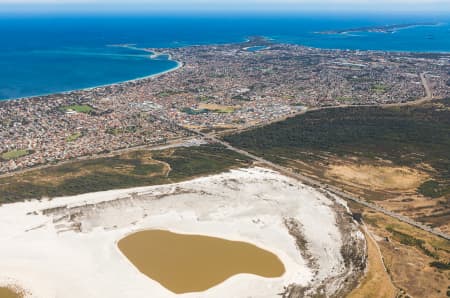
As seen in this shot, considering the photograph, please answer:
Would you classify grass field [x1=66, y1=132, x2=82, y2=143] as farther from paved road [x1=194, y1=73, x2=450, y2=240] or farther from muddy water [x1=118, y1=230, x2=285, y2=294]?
muddy water [x1=118, y1=230, x2=285, y2=294]

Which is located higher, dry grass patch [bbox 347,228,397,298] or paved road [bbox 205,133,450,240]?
paved road [bbox 205,133,450,240]

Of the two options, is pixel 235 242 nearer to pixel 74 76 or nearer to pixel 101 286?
pixel 101 286

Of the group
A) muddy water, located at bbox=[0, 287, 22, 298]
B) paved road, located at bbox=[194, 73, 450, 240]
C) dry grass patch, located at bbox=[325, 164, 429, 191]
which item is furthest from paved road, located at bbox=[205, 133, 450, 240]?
muddy water, located at bbox=[0, 287, 22, 298]

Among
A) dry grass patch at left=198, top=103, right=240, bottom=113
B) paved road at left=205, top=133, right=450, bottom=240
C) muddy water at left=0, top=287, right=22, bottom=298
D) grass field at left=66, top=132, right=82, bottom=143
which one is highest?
dry grass patch at left=198, top=103, right=240, bottom=113

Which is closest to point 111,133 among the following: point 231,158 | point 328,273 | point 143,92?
point 231,158

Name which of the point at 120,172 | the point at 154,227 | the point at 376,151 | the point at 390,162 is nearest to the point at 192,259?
the point at 154,227

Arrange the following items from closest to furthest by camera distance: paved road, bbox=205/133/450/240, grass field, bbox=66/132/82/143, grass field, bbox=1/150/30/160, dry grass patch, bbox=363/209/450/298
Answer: dry grass patch, bbox=363/209/450/298 < paved road, bbox=205/133/450/240 < grass field, bbox=1/150/30/160 < grass field, bbox=66/132/82/143
